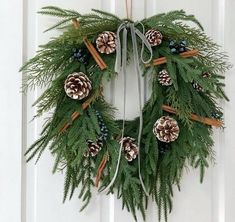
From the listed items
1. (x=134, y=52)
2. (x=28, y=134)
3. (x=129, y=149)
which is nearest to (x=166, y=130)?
(x=129, y=149)

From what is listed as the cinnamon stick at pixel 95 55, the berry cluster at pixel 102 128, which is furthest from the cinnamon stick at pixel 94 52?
the berry cluster at pixel 102 128

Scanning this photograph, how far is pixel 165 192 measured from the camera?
3.49 feet

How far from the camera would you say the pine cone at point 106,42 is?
98 centimetres

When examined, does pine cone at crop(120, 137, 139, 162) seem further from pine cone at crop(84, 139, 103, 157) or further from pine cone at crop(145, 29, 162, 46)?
pine cone at crop(145, 29, 162, 46)

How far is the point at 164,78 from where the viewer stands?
40.1 inches

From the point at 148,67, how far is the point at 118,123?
165 mm

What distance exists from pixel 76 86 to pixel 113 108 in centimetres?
14

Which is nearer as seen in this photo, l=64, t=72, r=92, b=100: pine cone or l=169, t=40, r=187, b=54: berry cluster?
l=64, t=72, r=92, b=100: pine cone

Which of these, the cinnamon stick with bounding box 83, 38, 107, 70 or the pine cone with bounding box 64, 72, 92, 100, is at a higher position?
the cinnamon stick with bounding box 83, 38, 107, 70

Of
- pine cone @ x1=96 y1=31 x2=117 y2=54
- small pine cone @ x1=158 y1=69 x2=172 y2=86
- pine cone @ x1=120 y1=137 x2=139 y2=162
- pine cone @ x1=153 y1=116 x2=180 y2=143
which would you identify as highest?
pine cone @ x1=96 y1=31 x2=117 y2=54

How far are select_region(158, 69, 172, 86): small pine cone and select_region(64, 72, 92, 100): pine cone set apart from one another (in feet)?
0.63

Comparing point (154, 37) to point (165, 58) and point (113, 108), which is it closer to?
point (165, 58)

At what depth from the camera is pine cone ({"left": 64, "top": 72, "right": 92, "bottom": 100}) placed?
0.93 meters
